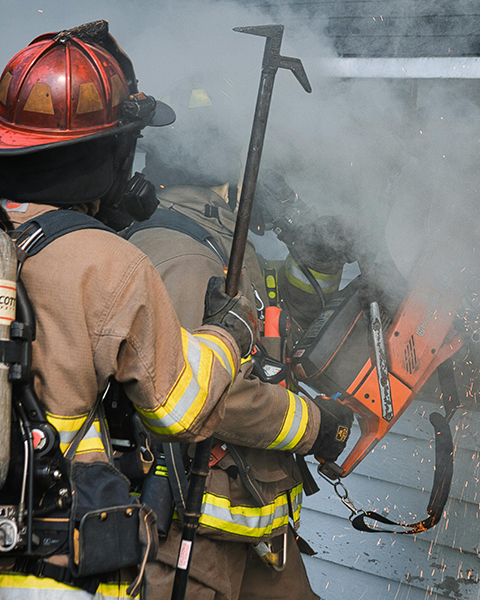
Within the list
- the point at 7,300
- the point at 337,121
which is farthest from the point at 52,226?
the point at 337,121

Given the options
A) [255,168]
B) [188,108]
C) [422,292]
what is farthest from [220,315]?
[188,108]

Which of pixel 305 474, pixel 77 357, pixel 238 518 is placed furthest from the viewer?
pixel 305 474

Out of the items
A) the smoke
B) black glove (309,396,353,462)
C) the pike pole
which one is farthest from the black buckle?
the smoke

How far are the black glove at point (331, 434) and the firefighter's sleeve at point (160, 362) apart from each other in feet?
3.07

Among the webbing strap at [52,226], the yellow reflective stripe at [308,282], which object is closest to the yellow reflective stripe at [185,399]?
the webbing strap at [52,226]

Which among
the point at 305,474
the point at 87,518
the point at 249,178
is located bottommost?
the point at 305,474

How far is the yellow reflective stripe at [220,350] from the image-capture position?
1.54m

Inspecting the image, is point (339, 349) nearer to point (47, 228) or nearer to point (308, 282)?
point (308, 282)

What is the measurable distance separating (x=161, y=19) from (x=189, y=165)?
1.27 metres

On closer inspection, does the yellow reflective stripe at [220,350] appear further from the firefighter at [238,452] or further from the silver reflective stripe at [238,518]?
the silver reflective stripe at [238,518]

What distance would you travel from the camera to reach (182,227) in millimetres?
2445

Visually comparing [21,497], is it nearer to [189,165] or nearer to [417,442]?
[189,165]

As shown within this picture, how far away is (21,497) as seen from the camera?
1.27m

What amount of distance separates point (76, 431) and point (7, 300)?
38cm
